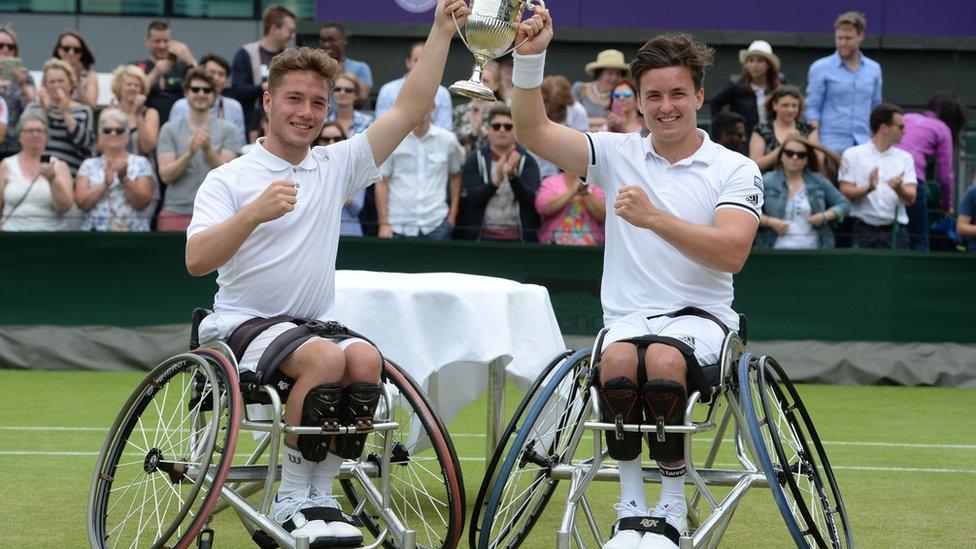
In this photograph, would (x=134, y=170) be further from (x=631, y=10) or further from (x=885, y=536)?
(x=631, y=10)

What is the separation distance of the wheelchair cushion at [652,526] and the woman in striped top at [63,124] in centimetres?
759

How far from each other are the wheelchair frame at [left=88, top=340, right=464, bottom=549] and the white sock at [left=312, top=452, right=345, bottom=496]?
59 mm

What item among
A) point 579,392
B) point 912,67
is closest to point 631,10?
point 912,67

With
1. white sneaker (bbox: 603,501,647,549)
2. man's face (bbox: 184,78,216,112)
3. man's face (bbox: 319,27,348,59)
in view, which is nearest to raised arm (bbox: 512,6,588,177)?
white sneaker (bbox: 603,501,647,549)

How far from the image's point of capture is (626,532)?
4395 mm

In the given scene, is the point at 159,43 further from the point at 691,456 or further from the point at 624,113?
the point at 691,456

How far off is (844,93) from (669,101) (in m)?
7.36

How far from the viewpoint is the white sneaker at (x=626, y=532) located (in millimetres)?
4344

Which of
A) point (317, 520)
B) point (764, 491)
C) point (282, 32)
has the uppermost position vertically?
point (282, 32)

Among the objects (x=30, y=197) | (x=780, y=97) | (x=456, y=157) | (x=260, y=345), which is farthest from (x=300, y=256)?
(x=780, y=97)

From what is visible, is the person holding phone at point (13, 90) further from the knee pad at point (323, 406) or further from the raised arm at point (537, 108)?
the knee pad at point (323, 406)

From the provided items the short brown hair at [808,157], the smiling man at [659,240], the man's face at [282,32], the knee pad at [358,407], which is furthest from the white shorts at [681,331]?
the man's face at [282,32]

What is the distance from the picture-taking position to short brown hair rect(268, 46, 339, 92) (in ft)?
16.1

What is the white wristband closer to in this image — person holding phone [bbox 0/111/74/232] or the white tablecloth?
the white tablecloth
